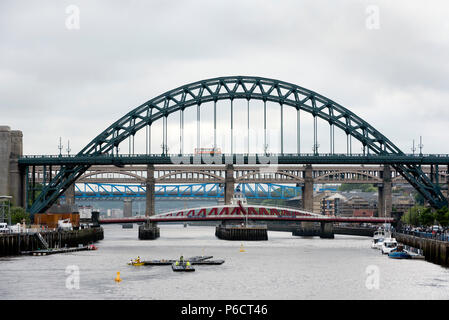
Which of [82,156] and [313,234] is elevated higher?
[82,156]

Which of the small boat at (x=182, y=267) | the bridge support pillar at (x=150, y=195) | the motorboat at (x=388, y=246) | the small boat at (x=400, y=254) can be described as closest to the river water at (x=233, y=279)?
the small boat at (x=182, y=267)

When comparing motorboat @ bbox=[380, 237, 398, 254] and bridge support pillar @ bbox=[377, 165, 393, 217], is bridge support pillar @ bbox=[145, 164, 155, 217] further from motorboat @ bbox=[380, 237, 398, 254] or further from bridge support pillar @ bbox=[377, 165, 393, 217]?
motorboat @ bbox=[380, 237, 398, 254]

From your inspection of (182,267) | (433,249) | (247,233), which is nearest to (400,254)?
(433,249)

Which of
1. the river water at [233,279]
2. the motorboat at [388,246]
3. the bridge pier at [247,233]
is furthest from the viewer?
the bridge pier at [247,233]

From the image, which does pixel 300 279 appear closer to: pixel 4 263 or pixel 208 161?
pixel 4 263

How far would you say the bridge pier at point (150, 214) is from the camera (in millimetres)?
Result: 160750

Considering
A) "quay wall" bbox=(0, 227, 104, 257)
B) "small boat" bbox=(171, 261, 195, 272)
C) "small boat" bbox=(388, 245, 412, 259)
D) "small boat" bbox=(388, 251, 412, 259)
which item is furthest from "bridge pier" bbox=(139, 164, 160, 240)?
"small boat" bbox=(171, 261, 195, 272)

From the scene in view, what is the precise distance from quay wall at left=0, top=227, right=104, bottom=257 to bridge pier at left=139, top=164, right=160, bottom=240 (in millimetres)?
18835

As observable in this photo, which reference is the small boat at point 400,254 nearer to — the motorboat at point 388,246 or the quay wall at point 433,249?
the quay wall at point 433,249

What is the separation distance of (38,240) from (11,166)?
1297 inches

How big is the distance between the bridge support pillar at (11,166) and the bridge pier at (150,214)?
93.9 feet

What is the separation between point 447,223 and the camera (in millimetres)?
116000
